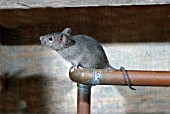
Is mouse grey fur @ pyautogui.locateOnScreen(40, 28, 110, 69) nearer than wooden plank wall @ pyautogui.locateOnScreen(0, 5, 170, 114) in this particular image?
Yes

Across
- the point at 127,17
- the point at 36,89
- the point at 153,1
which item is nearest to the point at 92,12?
the point at 127,17

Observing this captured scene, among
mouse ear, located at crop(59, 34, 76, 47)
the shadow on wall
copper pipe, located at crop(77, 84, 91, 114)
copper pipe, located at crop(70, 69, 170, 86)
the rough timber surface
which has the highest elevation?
A: the rough timber surface

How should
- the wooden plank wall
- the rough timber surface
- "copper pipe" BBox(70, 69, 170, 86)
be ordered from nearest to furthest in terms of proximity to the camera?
"copper pipe" BBox(70, 69, 170, 86) → the rough timber surface → the wooden plank wall

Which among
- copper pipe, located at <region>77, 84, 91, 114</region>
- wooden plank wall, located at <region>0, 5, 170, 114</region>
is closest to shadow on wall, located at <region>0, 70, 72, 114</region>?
wooden plank wall, located at <region>0, 5, 170, 114</region>

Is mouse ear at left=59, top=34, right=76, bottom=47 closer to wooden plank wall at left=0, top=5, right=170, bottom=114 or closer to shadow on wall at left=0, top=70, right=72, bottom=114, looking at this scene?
wooden plank wall at left=0, top=5, right=170, bottom=114

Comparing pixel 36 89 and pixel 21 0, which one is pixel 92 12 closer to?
pixel 21 0

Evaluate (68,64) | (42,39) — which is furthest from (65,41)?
(68,64)

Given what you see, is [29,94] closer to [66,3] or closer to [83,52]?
[83,52]

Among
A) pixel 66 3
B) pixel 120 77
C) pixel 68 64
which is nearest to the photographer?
pixel 120 77
